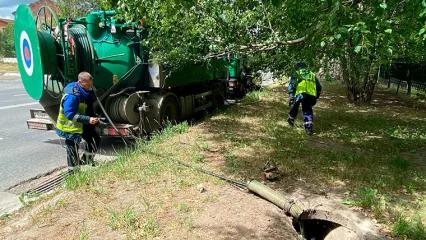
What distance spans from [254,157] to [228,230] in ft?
6.63

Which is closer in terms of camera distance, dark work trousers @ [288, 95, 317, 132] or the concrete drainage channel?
the concrete drainage channel

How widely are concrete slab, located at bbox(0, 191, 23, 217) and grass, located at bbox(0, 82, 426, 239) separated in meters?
0.67

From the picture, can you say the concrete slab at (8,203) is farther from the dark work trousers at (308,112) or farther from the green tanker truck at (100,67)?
the dark work trousers at (308,112)

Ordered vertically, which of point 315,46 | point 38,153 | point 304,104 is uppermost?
point 315,46

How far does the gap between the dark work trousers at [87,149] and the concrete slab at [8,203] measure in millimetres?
766

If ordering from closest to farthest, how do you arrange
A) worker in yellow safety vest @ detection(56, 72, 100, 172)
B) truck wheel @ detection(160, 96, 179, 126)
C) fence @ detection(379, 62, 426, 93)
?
worker in yellow safety vest @ detection(56, 72, 100, 172) < truck wheel @ detection(160, 96, 179, 126) < fence @ detection(379, 62, 426, 93)

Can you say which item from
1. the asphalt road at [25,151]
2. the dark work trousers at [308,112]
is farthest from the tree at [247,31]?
the asphalt road at [25,151]

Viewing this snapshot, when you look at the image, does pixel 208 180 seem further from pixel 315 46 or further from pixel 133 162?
pixel 315 46

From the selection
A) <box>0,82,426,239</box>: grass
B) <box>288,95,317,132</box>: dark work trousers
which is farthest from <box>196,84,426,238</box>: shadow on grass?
<box>288,95,317,132</box>: dark work trousers

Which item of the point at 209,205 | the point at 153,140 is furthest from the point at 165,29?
the point at 209,205

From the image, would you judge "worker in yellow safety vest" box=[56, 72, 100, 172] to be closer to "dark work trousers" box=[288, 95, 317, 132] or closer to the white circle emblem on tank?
the white circle emblem on tank

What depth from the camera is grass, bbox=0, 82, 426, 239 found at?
315 cm

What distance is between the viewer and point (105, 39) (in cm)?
609

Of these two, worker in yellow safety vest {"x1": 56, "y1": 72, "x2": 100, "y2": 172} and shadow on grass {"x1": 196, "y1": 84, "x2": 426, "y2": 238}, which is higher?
worker in yellow safety vest {"x1": 56, "y1": 72, "x2": 100, "y2": 172}
